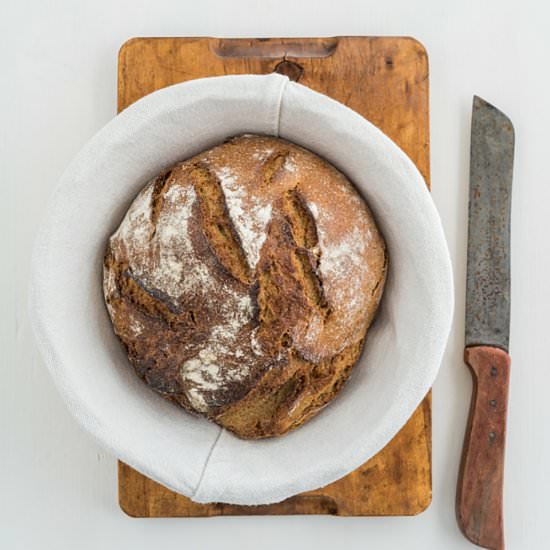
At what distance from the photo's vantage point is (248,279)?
2.94ft

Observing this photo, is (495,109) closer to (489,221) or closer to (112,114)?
(489,221)

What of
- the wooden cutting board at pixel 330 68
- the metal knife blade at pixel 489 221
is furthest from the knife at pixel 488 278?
the wooden cutting board at pixel 330 68

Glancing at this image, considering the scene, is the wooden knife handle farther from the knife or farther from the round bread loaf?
the round bread loaf

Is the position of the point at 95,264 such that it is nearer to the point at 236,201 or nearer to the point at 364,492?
the point at 236,201

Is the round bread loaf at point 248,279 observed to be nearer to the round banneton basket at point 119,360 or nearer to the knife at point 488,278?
the round banneton basket at point 119,360

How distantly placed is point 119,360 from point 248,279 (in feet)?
0.94

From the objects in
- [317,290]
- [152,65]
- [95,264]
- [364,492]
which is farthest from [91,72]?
[364,492]

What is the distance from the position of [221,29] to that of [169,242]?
1.66 feet

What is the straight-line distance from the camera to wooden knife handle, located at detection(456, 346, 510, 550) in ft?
3.87

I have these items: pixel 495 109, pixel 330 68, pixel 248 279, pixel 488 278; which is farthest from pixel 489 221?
pixel 248 279

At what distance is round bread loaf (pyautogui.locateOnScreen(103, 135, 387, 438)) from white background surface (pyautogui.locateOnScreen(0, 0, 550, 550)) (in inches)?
13.3

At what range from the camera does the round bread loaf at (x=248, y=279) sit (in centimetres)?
90

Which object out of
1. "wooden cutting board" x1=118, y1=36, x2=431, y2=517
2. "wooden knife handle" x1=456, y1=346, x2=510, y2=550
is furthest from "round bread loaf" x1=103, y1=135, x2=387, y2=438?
"wooden knife handle" x1=456, y1=346, x2=510, y2=550

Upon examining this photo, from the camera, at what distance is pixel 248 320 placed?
2.96 ft
